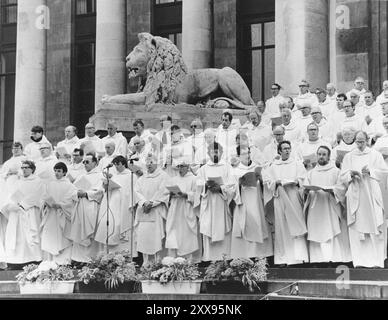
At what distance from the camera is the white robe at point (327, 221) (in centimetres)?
2295

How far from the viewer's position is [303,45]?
32938 millimetres

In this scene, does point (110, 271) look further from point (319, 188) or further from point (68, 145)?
point (68, 145)

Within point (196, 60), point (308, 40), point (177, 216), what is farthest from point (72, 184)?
point (196, 60)

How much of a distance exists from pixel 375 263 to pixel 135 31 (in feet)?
76.9

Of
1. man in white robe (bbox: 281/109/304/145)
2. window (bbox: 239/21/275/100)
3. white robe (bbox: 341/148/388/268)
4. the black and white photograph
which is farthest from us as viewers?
window (bbox: 239/21/275/100)

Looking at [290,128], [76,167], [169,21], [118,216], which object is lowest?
[118,216]

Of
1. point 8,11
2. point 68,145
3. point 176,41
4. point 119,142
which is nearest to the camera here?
point 119,142

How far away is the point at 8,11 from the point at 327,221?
28.6m

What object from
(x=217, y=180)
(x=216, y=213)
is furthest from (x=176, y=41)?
(x=216, y=213)

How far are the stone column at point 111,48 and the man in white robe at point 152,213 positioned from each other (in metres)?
14.2

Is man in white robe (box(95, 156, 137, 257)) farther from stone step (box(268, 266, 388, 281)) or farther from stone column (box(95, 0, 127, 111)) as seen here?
stone column (box(95, 0, 127, 111))

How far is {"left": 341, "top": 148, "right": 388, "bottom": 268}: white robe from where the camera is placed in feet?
73.9

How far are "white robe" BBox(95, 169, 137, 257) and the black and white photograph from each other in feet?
0.10

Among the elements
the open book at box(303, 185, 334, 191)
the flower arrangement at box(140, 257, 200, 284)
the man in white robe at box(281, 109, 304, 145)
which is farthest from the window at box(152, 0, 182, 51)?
the flower arrangement at box(140, 257, 200, 284)
